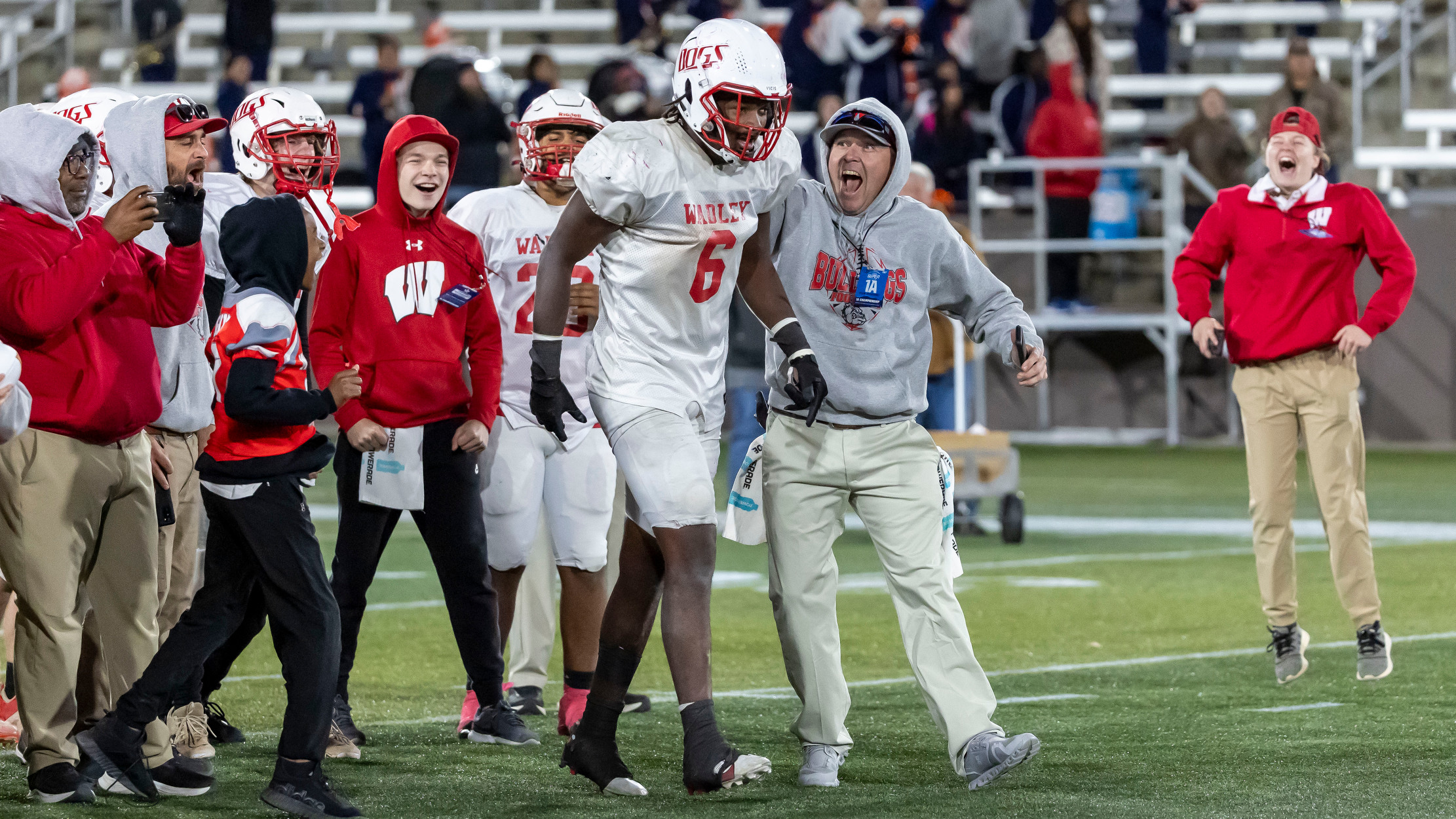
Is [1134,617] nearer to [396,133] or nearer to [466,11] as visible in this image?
[396,133]

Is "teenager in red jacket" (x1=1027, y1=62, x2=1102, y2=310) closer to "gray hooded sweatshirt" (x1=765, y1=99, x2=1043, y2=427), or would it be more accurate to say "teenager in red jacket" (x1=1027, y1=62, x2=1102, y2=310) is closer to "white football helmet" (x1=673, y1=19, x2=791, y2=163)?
"gray hooded sweatshirt" (x1=765, y1=99, x2=1043, y2=427)

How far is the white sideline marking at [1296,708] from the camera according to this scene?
6555 mm

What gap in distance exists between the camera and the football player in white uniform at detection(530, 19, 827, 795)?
5207 mm

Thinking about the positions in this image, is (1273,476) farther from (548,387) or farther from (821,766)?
(548,387)

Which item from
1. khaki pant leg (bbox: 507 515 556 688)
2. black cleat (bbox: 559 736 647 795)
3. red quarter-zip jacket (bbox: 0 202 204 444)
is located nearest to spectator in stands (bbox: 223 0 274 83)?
khaki pant leg (bbox: 507 515 556 688)

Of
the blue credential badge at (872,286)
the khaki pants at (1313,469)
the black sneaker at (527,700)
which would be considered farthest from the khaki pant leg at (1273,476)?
the black sneaker at (527,700)

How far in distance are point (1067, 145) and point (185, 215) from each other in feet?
45.8

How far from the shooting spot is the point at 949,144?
18.4 meters

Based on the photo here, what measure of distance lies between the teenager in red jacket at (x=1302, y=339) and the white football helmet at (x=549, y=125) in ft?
8.22

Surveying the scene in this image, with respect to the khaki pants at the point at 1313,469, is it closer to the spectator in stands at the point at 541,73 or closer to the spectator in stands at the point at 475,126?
the spectator in stands at the point at 475,126

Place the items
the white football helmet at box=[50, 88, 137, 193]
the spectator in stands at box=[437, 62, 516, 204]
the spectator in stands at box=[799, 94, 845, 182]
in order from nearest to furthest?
1. the white football helmet at box=[50, 88, 137, 193]
2. the spectator in stands at box=[799, 94, 845, 182]
3. the spectator in stands at box=[437, 62, 516, 204]

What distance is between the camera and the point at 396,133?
19.7ft

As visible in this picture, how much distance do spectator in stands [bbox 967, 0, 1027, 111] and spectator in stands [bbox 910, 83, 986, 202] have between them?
123cm

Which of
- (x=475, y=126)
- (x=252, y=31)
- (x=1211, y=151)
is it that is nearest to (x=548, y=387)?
(x=475, y=126)
